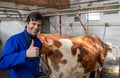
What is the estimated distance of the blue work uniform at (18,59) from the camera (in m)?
1.09

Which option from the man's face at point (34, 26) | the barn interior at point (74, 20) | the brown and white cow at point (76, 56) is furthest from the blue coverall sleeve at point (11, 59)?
the barn interior at point (74, 20)

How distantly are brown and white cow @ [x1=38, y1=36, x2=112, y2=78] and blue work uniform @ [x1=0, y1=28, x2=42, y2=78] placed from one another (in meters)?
1.04

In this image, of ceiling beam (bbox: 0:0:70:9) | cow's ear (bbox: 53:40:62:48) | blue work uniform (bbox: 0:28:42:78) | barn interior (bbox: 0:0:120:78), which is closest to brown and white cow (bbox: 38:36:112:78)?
cow's ear (bbox: 53:40:62:48)

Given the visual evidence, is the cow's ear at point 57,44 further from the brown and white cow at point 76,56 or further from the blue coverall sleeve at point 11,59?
the blue coverall sleeve at point 11,59

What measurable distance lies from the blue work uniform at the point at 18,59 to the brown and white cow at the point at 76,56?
3.40ft

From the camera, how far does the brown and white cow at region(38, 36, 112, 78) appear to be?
7.92ft

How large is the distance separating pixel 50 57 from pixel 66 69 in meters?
0.29

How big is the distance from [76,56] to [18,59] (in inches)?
61.7

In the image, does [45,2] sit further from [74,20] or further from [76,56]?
[76,56]

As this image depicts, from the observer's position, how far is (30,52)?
106 centimetres

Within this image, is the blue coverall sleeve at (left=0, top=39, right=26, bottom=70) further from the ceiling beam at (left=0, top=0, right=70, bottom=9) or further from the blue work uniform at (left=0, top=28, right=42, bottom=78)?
the ceiling beam at (left=0, top=0, right=70, bottom=9)

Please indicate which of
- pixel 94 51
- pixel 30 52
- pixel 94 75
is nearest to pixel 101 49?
pixel 94 51

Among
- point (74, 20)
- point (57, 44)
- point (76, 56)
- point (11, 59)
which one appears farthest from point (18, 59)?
point (74, 20)

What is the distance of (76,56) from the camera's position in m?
2.56
